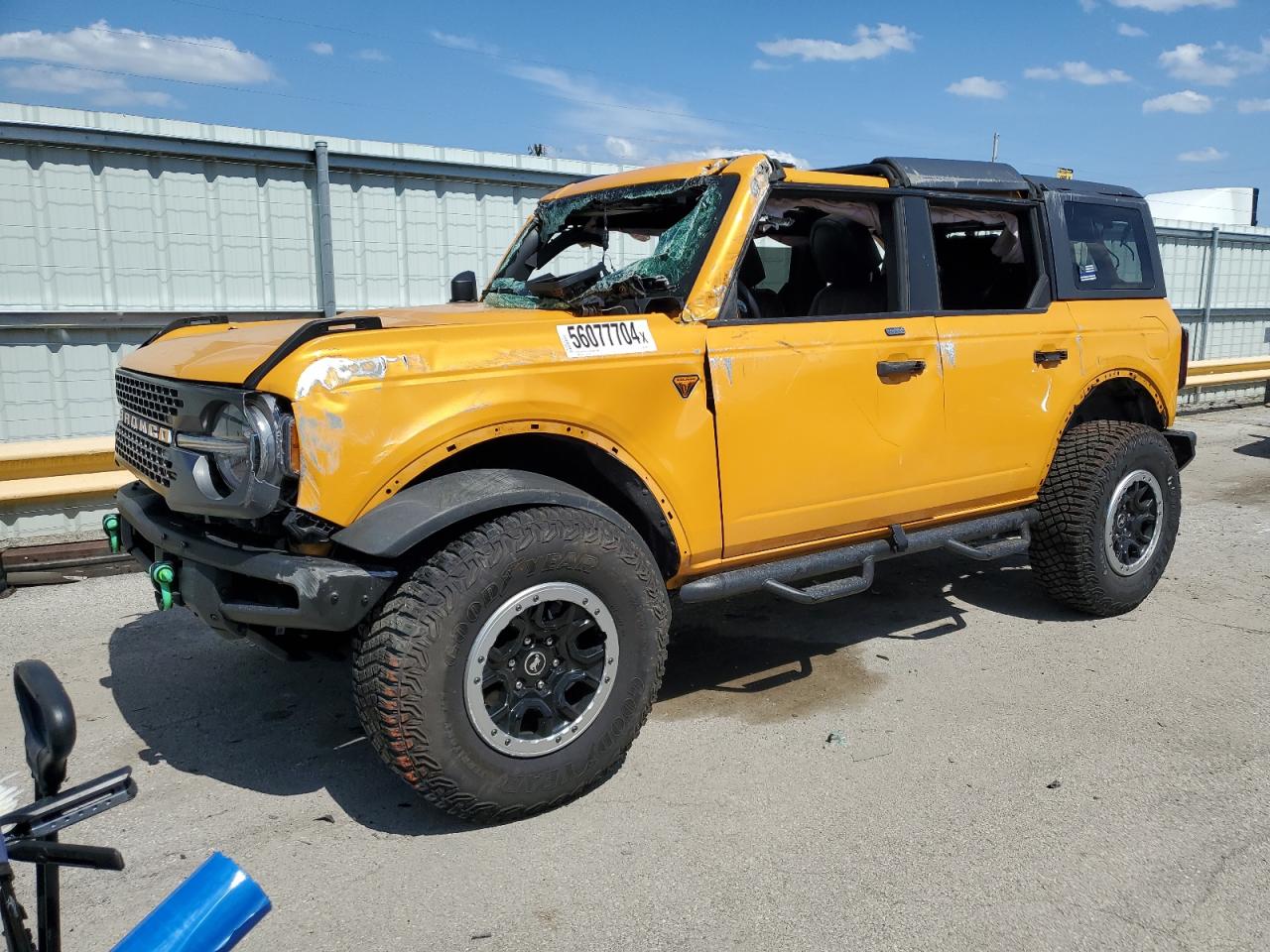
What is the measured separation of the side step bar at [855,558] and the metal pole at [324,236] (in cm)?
528

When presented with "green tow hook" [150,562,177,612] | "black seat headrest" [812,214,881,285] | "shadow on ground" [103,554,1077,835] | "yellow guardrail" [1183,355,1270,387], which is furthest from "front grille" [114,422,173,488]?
"yellow guardrail" [1183,355,1270,387]

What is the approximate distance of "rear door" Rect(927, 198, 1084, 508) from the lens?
4422mm

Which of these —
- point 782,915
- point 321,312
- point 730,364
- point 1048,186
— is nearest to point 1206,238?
point 1048,186

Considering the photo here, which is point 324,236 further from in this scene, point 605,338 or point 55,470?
point 605,338

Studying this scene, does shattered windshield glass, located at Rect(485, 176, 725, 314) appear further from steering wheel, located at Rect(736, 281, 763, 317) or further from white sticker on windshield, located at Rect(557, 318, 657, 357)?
steering wheel, located at Rect(736, 281, 763, 317)

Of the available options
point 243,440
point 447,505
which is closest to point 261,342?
point 243,440

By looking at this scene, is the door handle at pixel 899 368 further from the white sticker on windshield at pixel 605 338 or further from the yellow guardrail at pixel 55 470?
the yellow guardrail at pixel 55 470

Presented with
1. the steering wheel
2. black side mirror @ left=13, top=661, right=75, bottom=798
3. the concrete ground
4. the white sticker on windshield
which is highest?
the steering wheel

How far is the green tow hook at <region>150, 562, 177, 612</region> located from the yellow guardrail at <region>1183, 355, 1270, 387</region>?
13172 millimetres

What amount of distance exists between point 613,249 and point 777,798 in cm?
275

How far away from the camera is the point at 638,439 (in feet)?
11.3

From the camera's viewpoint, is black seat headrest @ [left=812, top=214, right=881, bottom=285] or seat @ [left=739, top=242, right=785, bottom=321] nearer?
black seat headrest @ [left=812, top=214, right=881, bottom=285]

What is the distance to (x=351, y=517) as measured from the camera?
2.95m

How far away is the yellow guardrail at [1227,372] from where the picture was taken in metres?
13.4
